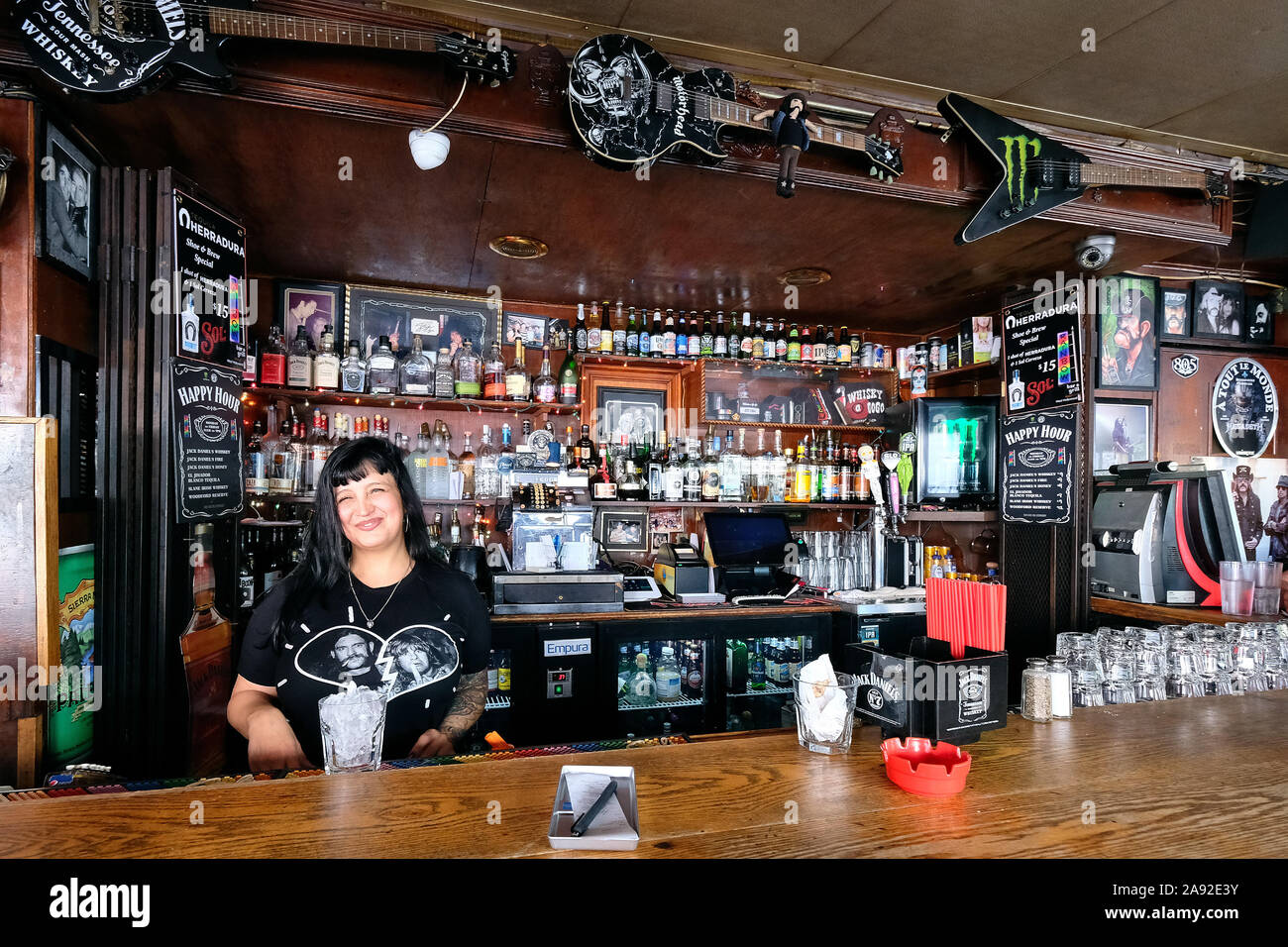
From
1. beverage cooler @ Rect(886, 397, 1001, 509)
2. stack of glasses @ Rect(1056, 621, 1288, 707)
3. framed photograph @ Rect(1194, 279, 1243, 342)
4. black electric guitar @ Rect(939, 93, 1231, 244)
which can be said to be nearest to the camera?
stack of glasses @ Rect(1056, 621, 1288, 707)

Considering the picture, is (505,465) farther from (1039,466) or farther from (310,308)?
(1039,466)

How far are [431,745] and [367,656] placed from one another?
329 millimetres

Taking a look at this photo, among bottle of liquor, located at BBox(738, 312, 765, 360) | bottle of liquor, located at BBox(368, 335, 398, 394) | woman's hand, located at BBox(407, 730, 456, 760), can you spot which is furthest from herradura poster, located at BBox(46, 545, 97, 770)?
bottle of liquor, located at BBox(738, 312, 765, 360)

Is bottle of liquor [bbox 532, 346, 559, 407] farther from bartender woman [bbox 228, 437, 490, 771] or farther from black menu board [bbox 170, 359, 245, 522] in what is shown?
bartender woman [bbox 228, 437, 490, 771]

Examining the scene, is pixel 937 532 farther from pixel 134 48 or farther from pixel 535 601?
pixel 134 48

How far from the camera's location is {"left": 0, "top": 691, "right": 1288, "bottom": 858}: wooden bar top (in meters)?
1.04

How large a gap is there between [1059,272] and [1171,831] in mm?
3177

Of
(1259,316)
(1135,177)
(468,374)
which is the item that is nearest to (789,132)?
(1135,177)

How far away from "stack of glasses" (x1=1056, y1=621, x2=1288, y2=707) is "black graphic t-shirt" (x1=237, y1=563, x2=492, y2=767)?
5.53 ft

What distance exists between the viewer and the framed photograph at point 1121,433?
416 centimetres

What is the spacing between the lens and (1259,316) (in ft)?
14.8

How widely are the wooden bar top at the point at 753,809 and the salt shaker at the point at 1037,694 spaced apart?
0.15m
